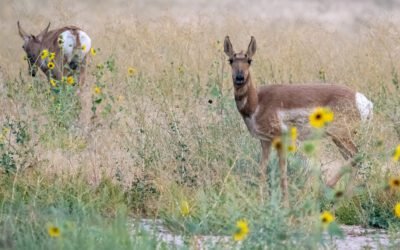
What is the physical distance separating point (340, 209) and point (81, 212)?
→ 7.58ft

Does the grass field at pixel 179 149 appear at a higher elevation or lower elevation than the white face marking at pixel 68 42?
lower

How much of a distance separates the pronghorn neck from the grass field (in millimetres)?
191

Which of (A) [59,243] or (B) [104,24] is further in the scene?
(B) [104,24]

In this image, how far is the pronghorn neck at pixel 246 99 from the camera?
9148 millimetres

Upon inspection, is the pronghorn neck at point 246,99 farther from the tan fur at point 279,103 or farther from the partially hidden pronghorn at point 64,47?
the partially hidden pronghorn at point 64,47

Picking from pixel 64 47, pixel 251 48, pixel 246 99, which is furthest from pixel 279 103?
pixel 64 47

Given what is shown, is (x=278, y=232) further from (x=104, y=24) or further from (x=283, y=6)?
(x=283, y=6)

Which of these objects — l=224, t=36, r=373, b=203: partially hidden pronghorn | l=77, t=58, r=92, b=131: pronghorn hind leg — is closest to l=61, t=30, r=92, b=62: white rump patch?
l=77, t=58, r=92, b=131: pronghorn hind leg

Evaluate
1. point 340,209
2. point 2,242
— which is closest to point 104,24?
point 340,209

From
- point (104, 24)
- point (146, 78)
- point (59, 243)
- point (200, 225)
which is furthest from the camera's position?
point (104, 24)

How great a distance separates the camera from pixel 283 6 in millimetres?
32000

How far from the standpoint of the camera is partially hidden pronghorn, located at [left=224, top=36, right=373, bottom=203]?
896 centimetres

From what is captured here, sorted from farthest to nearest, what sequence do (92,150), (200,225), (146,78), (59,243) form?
(146,78) < (92,150) < (200,225) < (59,243)

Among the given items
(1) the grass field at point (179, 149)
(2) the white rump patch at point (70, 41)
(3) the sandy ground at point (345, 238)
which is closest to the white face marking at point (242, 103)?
(1) the grass field at point (179, 149)
